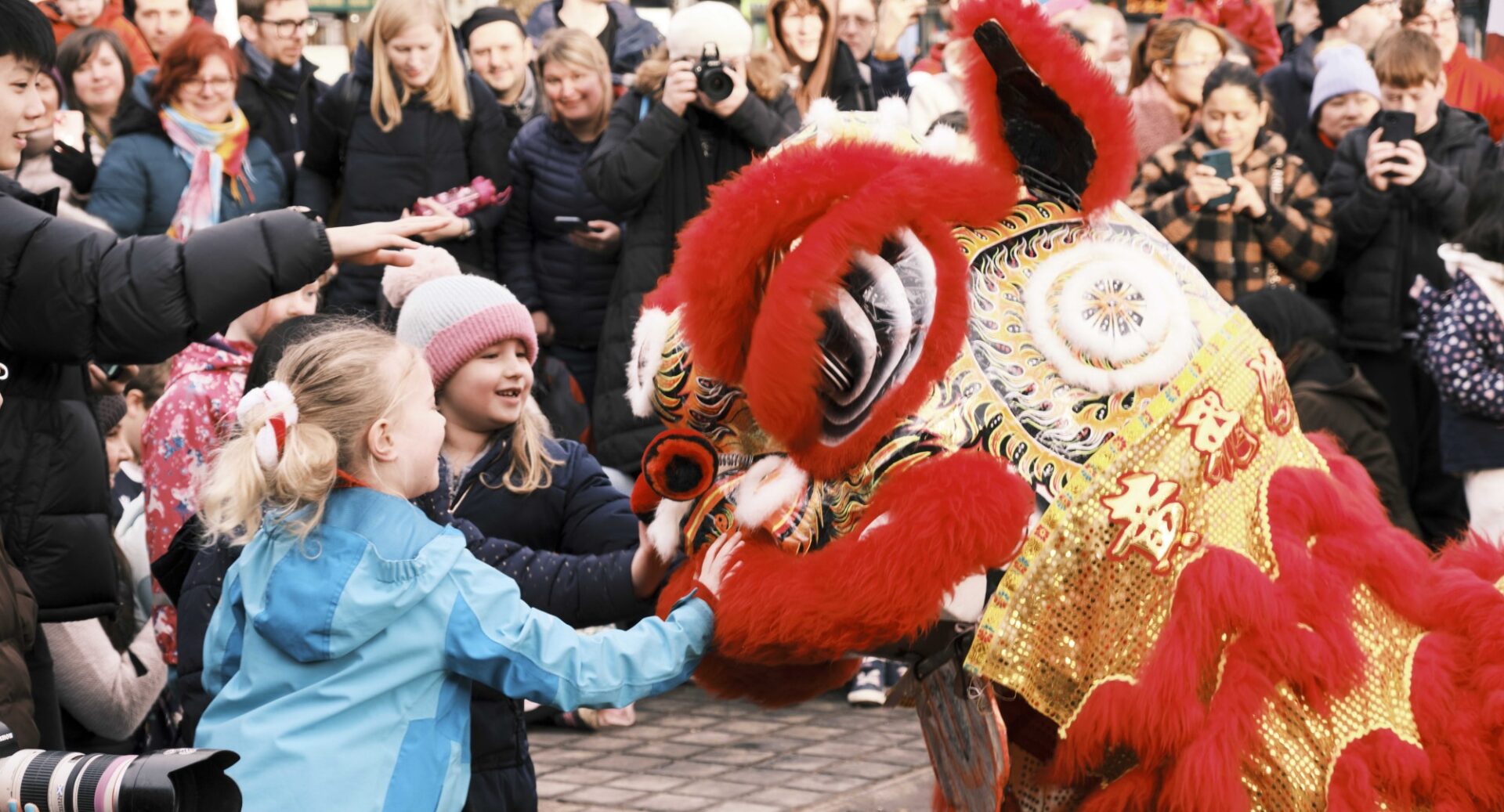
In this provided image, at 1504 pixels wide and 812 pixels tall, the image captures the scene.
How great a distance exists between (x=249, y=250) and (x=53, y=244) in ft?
1.13

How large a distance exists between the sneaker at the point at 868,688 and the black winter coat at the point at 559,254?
1.53 meters

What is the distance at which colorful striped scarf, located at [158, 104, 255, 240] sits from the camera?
6.38m

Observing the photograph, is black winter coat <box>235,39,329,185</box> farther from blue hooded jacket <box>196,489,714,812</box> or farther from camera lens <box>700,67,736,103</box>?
blue hooded jacket <box>196,489,714,812</box>

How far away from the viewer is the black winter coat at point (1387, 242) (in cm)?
681

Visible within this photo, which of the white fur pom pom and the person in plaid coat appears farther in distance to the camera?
the person in plaid coat

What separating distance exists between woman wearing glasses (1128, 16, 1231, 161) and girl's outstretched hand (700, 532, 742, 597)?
476cm

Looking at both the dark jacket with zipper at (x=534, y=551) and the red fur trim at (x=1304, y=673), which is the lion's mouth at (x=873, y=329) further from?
the dark jacket with zipper at (x=534, y=551)

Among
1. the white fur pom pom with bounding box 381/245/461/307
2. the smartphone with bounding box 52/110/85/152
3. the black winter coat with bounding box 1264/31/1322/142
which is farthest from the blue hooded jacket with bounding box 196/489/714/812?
the black winter coat with bounding box 1264/31/1322/142

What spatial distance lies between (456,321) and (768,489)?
1.40 m

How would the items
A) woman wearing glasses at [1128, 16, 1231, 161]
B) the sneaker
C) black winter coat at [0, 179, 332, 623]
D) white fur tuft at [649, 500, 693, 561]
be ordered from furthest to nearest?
woman wearing glasses at [1128, 16, 1231, 161] < the sneaker < black winter coat at [0, 179, 332, 623] < white fur tuft at [649, 500, 693, 561]

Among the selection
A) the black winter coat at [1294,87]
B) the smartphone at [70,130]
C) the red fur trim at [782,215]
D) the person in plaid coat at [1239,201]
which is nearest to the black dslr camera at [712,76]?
the person in plaid coat at [1239,201]

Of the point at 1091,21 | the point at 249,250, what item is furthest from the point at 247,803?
the point at 1091,21

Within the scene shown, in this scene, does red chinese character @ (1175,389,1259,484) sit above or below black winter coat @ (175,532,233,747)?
above

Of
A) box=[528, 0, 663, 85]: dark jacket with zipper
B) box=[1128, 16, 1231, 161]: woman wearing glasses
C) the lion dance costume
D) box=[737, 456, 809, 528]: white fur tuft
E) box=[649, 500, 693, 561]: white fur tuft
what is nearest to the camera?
the lion dance costume
